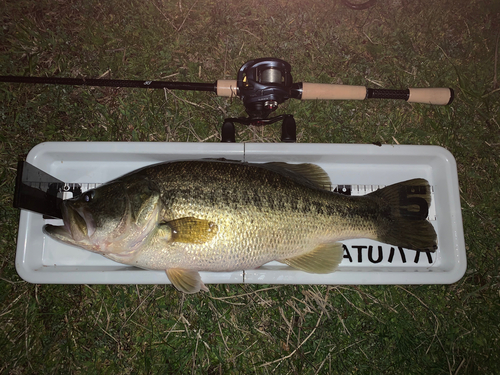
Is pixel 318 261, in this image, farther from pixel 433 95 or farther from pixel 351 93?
pixel 433 95

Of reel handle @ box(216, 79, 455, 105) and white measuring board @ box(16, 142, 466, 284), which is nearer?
white measuring board @ box(16, 142, 466, 284)

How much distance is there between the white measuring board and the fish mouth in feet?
1.69

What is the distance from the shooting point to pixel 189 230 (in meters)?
2.08

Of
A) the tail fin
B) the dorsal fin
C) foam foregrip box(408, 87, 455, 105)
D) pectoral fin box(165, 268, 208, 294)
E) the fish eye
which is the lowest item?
pectoral fin box(165, 268, 208, 294)

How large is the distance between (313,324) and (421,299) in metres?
0.98

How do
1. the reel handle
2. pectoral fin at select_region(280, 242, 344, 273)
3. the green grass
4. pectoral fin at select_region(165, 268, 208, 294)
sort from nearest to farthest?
1. pectoral fin at select_region(165, 268, 208, 294)
2. pectoral fin at select_region(280, 242, 344, 273)
3. the reel handle
4. the green grass

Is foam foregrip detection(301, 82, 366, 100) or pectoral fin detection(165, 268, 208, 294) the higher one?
foam foregrip detection(301, 82, 366, 100)

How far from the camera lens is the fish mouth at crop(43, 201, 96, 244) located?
2057 millimetres

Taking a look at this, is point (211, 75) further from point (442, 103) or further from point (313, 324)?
point (313, 324)

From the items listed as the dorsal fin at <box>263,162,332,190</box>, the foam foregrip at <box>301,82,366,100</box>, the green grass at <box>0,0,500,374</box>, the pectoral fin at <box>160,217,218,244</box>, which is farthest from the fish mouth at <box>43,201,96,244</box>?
the foam foregrip at <box>301,82,366,100</box>

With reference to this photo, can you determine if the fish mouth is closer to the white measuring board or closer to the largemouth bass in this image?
the largemouth bass

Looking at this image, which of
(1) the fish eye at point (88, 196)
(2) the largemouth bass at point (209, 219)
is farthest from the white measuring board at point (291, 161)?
(1) the fish eye at point (88, 196)

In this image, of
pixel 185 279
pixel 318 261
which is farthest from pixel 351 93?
pixel 185 279

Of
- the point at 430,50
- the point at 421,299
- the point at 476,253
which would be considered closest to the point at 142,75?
the point at 430,50
